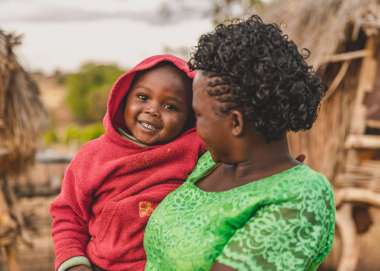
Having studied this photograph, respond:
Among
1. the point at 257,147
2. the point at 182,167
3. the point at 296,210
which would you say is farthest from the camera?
the point at 182,167

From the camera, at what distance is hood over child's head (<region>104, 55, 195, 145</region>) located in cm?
197

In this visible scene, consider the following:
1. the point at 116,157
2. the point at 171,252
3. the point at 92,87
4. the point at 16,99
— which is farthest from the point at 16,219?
the point at 92,87

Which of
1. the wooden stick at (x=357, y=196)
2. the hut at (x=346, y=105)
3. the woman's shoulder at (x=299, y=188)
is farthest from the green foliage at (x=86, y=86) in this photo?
the woman's shoulder at (x=299, y=188)

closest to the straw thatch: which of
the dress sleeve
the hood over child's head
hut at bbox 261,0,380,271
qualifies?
hut at bbox 261,0,380,271

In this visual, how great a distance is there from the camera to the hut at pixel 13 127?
7.02 m

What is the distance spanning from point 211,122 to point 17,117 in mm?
6540

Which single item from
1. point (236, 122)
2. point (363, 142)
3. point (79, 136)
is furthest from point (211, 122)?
point (79, 136)

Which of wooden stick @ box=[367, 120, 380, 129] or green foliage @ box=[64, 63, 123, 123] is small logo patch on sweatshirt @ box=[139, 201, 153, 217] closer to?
wooden stick @ box=[367, 120, 380, 129]

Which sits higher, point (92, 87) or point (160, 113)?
point (160, 113)

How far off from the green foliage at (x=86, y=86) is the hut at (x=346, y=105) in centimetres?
3577

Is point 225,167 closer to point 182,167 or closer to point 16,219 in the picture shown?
point 182,167

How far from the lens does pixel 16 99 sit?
25.5ft

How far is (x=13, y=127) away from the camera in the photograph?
7.70 meters

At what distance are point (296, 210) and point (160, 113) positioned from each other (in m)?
0.65
